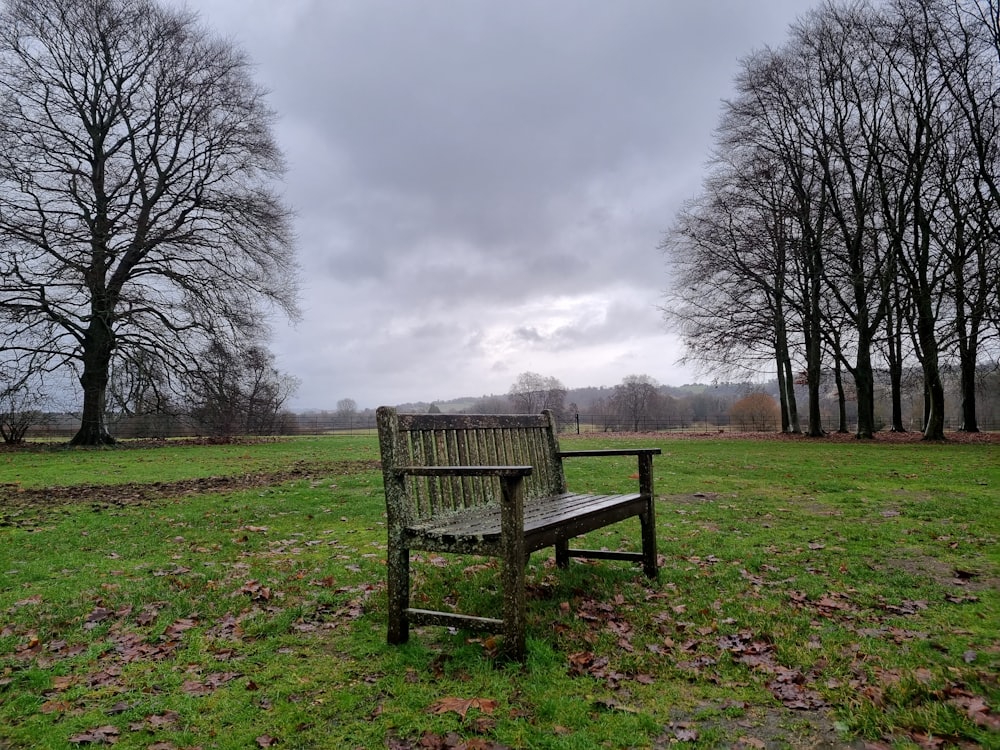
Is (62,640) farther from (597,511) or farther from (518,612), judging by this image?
(597,511)

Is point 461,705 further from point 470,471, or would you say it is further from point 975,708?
point 975,708

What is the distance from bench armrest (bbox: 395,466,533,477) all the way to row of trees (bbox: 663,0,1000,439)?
18.8 metres


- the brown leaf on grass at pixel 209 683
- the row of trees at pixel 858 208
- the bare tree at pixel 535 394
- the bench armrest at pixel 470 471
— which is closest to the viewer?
the brown leaf on grass at pixel 209 683

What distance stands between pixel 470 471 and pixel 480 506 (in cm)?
121

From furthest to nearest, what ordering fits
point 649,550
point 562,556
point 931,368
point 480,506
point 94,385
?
point 94,385
point 931,368
point 562,556
point 649,550
point 480,506

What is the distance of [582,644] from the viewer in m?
3.39

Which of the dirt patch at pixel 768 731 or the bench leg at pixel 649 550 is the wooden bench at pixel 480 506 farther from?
the dirt patch at pixel 768 731

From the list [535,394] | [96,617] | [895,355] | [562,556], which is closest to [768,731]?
[562,556]

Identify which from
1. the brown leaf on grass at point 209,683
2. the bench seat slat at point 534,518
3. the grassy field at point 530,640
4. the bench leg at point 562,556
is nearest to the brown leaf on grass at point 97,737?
the grassy field at point 530,640

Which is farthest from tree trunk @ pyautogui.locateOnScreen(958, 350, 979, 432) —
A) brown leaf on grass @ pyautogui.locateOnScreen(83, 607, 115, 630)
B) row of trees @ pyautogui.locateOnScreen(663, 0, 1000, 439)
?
brown leaf on grass @ pyautogui.locateOnScreen(83, 607, 115, 630)

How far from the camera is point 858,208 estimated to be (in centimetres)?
2153

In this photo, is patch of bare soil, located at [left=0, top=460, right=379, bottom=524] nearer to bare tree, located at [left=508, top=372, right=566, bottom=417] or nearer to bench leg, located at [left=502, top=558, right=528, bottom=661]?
bench leg, located at [left=502, top=558, right=528, bottom=661]

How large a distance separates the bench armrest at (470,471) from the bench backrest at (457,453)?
77 mm

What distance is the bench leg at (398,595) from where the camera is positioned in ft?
11.3
